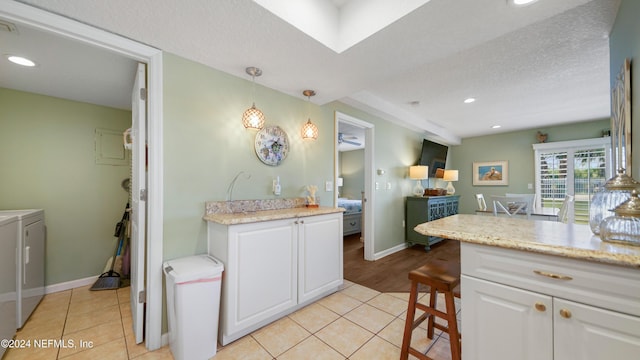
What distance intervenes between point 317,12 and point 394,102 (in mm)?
2283

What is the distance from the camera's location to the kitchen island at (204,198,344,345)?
1.71 m

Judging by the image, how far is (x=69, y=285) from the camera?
2633 millimetres

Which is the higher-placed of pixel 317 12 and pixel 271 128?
pixel 317 12

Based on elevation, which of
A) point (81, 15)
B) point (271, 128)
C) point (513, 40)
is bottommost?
point (271, 128)

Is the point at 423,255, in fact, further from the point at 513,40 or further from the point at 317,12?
the point at 317,12

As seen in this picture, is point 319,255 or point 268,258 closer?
point 268,258

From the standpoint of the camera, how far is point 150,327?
5.53ft

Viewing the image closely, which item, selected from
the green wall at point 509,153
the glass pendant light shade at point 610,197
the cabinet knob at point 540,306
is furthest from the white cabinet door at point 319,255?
the green wall at point 509,153

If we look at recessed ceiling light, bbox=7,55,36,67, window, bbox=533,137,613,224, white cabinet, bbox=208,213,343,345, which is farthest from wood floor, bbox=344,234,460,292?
recessed ceiling light, bbox=7,55,36,67

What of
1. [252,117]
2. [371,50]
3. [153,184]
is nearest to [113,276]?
[153,184]

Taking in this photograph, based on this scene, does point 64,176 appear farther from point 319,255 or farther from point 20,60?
point 319,255

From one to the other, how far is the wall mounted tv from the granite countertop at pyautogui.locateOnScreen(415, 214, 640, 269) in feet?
10.9

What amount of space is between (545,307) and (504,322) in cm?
19

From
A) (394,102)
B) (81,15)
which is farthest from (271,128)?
(394,102)
